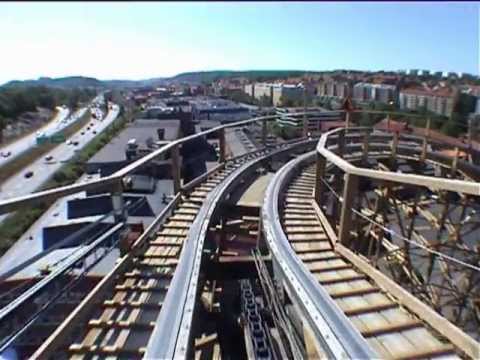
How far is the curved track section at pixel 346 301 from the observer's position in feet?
7.25

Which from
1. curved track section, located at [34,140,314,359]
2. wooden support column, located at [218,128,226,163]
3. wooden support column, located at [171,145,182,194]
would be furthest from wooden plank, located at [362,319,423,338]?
wooden support column, located at [218,128,226,163]

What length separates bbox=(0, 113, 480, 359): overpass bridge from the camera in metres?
2.24

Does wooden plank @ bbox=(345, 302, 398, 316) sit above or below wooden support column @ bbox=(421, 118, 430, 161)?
below

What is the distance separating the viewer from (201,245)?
11.7 feet

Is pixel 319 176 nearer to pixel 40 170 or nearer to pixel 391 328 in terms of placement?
pixel 391 328

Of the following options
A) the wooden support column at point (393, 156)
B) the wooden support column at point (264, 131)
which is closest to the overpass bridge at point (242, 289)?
the wooden support column at point (393, 156)

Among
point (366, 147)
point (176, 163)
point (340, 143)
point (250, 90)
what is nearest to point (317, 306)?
point (176, 163)

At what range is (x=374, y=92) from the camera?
1488cm

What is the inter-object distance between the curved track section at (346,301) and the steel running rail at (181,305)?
0.73 meters

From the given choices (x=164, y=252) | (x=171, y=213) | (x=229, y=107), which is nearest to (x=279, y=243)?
(x=164, y=252)

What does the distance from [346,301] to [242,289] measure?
1.89m

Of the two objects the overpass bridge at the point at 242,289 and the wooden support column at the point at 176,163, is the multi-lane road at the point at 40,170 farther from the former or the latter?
the wooden support column at the point at 176,163

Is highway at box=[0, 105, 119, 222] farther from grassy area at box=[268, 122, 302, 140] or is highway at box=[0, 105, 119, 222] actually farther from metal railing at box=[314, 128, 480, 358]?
grassy area at box=[268, 122, 302, 140]

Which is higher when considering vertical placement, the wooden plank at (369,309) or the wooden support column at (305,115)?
the wooden support column at (305,115)
